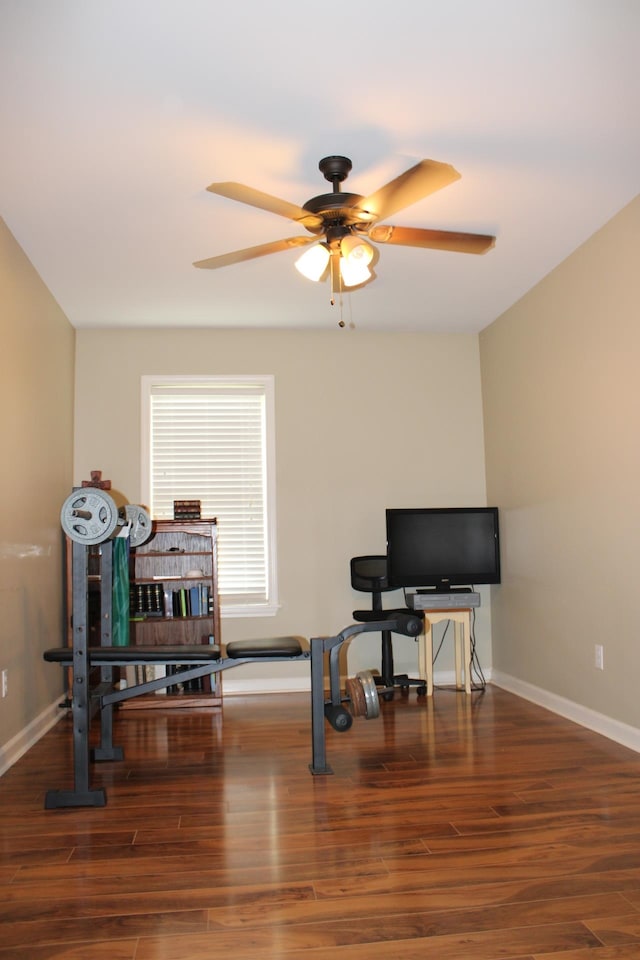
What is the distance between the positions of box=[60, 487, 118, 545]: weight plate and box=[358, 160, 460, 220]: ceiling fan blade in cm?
175

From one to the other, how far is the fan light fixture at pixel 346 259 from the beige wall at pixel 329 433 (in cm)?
259

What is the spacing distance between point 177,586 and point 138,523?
109 cm

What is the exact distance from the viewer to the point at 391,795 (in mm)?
3463

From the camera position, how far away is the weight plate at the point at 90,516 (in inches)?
140

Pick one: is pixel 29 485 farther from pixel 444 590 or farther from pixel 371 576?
pixel 444 590

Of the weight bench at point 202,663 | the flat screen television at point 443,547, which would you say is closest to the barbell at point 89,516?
the weight bench at point 202,663

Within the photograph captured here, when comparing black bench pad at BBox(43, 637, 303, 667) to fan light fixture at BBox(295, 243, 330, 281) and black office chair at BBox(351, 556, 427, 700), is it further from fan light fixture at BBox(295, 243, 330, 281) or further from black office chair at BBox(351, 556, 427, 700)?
fan light fixture at BBox(295, 243, 330, 281)

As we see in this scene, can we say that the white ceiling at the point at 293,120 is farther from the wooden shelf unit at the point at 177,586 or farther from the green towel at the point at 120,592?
the wooden shelf unit at the point at 177,586

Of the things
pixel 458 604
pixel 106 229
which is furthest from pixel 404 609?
pixel 106 229

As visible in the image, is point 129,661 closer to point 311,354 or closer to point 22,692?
point 22,692

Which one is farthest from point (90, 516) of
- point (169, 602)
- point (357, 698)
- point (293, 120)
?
point (169, 602)

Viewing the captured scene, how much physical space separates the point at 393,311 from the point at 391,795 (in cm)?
352

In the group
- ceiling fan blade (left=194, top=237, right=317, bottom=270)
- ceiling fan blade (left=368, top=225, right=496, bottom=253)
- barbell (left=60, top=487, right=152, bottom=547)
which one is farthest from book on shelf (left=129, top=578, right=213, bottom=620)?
ceiling fan blade (left=368, top=225, right=496, bottom=253)

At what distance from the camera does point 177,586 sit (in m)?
5.81
